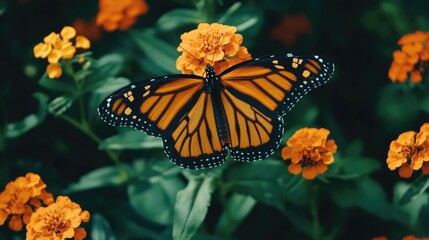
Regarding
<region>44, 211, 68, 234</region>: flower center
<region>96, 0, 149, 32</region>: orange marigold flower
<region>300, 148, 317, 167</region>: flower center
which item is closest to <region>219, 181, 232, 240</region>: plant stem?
<region>300, 148, 317, 167</region>: flower center

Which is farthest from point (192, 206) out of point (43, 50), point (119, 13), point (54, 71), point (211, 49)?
point (119, 13)

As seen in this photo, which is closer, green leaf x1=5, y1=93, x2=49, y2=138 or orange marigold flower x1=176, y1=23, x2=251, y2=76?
orange marigold flower x1=176, y1=23, x2=251, y2=76

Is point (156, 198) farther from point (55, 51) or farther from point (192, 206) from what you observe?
point (55, 51)

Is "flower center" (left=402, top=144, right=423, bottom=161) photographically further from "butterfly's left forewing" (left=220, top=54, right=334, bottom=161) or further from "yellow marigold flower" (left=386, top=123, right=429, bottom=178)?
"butterfly's left forewing" (left=220, top=54, right=334, bottom=161)

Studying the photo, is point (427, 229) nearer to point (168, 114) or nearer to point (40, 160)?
point (168, 114)

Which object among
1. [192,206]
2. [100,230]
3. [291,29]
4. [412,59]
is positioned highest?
[412,59]

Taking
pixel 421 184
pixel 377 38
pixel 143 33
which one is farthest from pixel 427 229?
pixel 143 33
